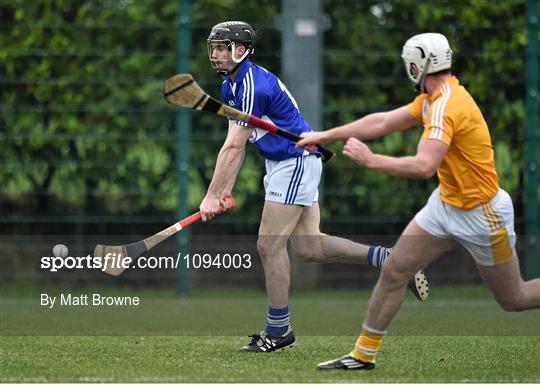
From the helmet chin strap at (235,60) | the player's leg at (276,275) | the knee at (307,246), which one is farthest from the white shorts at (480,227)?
the helmet chin strap at (235,60)

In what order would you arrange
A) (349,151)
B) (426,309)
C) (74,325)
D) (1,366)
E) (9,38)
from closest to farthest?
1. (349,151)
2. (1,366)
3. (74,325)
4. (426,309)
5. (9,38)

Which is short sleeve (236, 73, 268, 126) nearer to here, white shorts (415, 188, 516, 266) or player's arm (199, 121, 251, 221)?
player's arm (199, 121, 251, 221)

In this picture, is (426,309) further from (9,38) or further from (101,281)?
(9,38)

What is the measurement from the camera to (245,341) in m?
8.96

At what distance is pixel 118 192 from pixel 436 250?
24.2 feet

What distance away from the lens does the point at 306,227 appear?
855 centimetres

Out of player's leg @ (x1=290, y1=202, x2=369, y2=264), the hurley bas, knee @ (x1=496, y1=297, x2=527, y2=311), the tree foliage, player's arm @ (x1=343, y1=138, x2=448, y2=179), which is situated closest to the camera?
player's arm @ (x1=343, y1=138, x2=448, y2=179)

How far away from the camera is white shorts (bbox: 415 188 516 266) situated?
687 centimetres

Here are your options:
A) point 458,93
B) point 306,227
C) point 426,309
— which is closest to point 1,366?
point 306,227

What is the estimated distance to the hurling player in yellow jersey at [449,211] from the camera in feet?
22.2

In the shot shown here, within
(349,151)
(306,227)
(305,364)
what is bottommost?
(305,364)

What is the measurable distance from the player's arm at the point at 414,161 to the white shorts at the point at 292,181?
5.69 ft

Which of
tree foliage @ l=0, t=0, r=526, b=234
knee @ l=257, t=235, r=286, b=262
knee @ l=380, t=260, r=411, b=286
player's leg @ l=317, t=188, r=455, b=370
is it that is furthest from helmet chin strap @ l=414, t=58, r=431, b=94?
tree foliage @ l=0, t=0, r=526, b=234

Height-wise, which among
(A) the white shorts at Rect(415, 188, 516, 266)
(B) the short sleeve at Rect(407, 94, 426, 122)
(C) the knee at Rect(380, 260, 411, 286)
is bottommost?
(C) the knee at Rect(380, 260, 411, 286)
